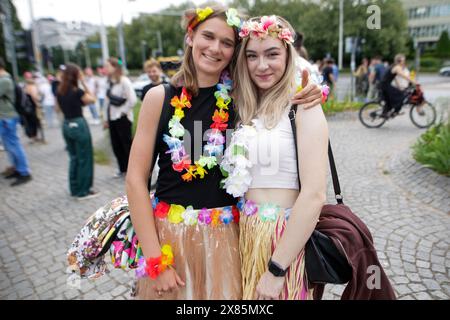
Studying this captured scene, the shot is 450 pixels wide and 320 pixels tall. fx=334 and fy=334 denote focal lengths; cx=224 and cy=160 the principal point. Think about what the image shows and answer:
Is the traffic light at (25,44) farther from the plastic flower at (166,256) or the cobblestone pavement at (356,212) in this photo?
the plastic flower at (166,256)

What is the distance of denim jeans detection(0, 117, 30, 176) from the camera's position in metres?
5.66

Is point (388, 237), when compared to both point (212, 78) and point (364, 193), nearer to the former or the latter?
point (364, 193)

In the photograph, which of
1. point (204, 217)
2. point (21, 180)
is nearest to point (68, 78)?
point (21, 180)

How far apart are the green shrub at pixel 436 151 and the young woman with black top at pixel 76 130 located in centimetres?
502

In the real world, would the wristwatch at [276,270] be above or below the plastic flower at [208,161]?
below

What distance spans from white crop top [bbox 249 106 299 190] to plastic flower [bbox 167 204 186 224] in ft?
1.29

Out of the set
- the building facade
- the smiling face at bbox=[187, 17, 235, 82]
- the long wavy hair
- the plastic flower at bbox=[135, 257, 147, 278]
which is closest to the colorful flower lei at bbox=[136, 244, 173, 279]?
the plastic flower at bbox=[135, 257, 147, 278]

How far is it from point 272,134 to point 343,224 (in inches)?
19.6

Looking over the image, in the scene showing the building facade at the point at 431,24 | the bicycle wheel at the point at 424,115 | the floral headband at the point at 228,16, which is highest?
the building facade at the point at 431,24

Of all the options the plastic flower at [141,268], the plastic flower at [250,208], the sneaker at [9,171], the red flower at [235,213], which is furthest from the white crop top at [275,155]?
the sneaker at [9,171]

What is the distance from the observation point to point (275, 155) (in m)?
1.43

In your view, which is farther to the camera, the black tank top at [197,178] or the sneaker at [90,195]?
the sneaker at [90,195]

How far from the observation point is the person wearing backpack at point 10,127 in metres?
5.55

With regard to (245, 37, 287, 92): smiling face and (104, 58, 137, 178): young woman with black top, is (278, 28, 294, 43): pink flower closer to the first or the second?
(245, 37, 287, 92): smiling face
